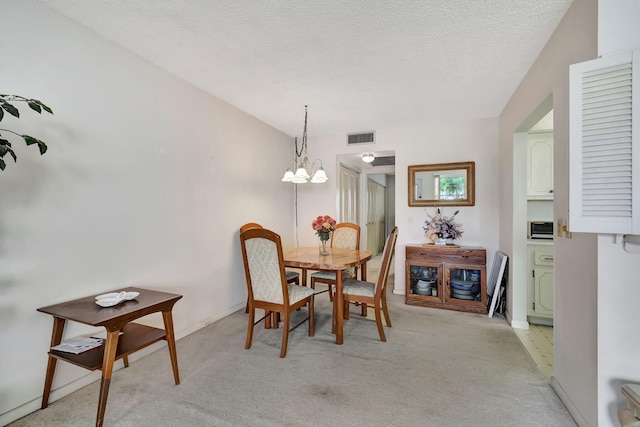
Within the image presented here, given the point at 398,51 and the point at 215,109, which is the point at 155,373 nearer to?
the point at 215,109

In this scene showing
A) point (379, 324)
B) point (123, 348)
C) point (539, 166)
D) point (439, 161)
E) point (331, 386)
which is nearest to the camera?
point (123, 348)

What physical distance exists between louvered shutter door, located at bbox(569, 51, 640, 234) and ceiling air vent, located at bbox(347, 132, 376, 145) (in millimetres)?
3021

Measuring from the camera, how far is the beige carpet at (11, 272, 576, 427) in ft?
5.49

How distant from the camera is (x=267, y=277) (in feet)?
8.04

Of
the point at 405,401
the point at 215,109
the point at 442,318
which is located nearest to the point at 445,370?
the point at 405,401

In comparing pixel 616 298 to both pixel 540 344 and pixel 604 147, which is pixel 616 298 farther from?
pixel 540 344

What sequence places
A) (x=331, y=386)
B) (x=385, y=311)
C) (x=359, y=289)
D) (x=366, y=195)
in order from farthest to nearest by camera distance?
(x=366, y=195), (x=385, y=311), (x=359, y=289), (x=331, y=386)

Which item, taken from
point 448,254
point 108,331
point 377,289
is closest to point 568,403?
point 377,289

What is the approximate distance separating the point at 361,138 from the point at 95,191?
137 inches

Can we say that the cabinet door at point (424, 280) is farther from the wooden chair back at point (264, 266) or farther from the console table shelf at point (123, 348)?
the console table shelf at point (123, 348)

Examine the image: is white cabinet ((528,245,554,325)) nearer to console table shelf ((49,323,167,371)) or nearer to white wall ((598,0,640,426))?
white wall ((598,0,640,426))

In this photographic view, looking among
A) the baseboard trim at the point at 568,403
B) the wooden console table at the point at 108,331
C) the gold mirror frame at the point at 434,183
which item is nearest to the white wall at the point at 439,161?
the gold mirror frame at the point at 434,183

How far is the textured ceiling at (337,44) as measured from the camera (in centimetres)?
178

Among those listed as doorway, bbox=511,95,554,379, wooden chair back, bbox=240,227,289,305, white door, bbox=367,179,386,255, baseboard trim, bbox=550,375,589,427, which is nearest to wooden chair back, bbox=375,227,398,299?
wooden chair back, bbox=240,227,289,305
